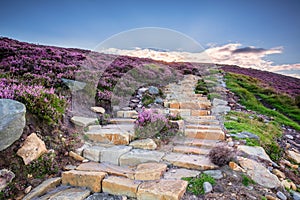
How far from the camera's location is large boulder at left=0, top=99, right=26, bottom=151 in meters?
3.34

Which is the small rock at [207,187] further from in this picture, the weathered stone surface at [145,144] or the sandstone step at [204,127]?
the sandstone step at [204,127]

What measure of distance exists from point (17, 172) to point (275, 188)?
4.43m

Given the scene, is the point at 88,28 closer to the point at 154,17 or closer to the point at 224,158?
the point at 154,17

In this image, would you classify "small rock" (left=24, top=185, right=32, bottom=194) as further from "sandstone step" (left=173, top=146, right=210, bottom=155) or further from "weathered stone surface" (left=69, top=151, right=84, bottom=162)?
"sandstone step" (left=173, top=146, right=210, bottom=155)

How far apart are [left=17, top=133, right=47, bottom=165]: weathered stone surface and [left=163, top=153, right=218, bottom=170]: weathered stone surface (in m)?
2.42

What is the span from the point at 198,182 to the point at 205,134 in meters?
2.05

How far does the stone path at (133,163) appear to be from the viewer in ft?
10.7

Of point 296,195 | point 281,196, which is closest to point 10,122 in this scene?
point 281,196

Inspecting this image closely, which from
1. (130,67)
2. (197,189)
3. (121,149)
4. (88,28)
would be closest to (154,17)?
(88,28)

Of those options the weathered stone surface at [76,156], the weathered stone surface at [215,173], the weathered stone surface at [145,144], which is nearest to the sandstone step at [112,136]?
the weathered stone surface at [145,144]

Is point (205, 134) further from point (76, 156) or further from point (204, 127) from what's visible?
point (76, 156)

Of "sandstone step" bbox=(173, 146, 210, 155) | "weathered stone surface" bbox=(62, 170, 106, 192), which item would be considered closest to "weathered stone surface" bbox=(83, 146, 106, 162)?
"weathered stone surface" bbox=(62, 170, 106, 192)

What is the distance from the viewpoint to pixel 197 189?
3209 mm

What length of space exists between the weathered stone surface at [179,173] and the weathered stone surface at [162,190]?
225 mm
